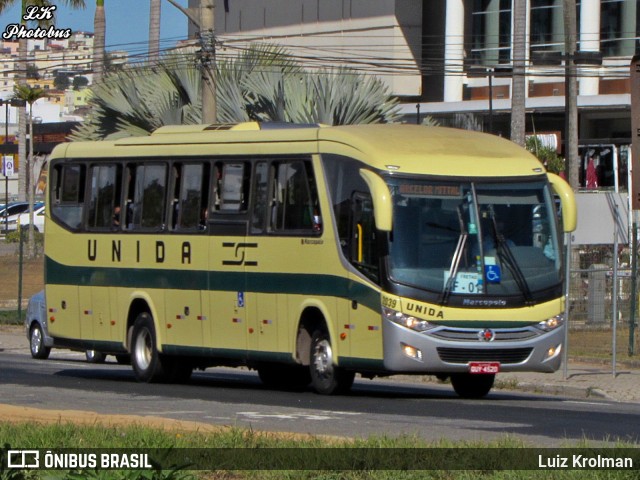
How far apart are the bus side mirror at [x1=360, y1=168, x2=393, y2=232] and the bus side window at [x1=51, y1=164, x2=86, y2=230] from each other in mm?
6439

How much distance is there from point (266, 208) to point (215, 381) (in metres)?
4.23

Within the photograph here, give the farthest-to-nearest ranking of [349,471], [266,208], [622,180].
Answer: [622,180]
[266,208]
[349,471]

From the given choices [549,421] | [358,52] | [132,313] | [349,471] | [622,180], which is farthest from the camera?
[358,52]

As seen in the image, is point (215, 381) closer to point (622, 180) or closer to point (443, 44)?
point (622, 180)

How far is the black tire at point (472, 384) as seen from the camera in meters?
17.1

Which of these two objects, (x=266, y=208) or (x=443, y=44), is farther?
(x=443, y=44)

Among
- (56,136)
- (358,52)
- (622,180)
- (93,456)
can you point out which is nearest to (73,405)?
(93,456)

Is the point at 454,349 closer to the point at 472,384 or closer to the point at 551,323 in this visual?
the point at 551,323

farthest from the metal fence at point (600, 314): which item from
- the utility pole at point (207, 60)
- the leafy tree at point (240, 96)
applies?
the utility pole at point (207, 60)

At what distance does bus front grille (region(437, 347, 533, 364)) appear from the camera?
1547 cm

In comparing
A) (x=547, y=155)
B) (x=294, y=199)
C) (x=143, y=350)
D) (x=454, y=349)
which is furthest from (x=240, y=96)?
(x=547, y=155)

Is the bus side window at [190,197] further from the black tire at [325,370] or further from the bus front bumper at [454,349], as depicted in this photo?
the bus front bumper at [454,349]

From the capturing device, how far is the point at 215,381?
20625 mm

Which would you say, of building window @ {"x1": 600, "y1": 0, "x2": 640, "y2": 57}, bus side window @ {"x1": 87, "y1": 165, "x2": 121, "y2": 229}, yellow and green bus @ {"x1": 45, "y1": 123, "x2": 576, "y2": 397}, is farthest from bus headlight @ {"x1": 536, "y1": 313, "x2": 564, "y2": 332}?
building window @ {"x1": 600, "y1": 0, "x2": 640, "y2": 57}
